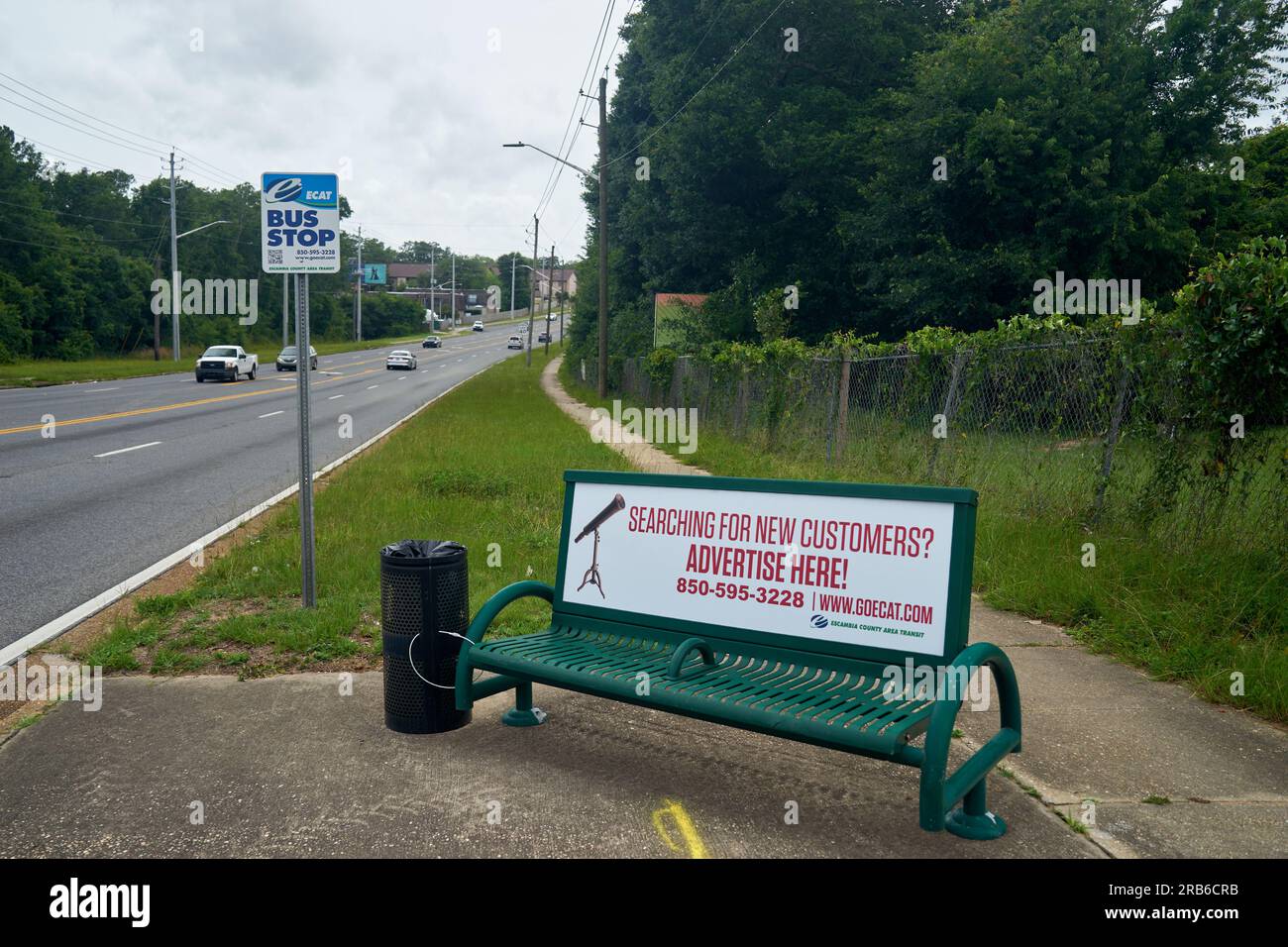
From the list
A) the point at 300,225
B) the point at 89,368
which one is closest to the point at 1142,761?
the point at 300,225

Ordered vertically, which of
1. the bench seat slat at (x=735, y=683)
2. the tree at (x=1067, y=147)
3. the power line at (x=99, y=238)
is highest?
the power line at (x=99, y=238)

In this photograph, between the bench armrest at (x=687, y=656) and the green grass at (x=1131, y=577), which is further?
the green grass at (x=1131, y=577)

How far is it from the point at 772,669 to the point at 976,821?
1.04m

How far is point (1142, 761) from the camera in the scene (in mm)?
4332

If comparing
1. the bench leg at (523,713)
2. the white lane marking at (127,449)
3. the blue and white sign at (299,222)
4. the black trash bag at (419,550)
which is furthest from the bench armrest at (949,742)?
the white lane marking at (127,449)

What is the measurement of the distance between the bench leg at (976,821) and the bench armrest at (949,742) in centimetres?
8

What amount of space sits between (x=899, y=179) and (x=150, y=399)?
2219 cm

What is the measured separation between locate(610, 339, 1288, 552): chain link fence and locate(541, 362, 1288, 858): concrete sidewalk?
171 centimetres

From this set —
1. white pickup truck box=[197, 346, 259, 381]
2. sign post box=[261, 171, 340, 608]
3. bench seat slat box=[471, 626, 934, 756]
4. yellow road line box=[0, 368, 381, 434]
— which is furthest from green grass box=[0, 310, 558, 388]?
bench seat slat box=[471, 626, 934, 756]

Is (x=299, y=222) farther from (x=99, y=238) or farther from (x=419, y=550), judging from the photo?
(x=99, y=238)

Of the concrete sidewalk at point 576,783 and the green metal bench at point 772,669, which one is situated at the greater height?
the green metal bench at point 772,669

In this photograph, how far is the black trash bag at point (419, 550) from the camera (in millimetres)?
4707

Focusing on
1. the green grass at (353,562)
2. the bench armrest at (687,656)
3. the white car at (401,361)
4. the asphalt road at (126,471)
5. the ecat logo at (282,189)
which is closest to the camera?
the bench armrest at (687,656)

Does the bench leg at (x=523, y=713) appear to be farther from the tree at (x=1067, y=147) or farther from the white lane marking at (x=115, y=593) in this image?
the tree at (x=1067, y=147)
